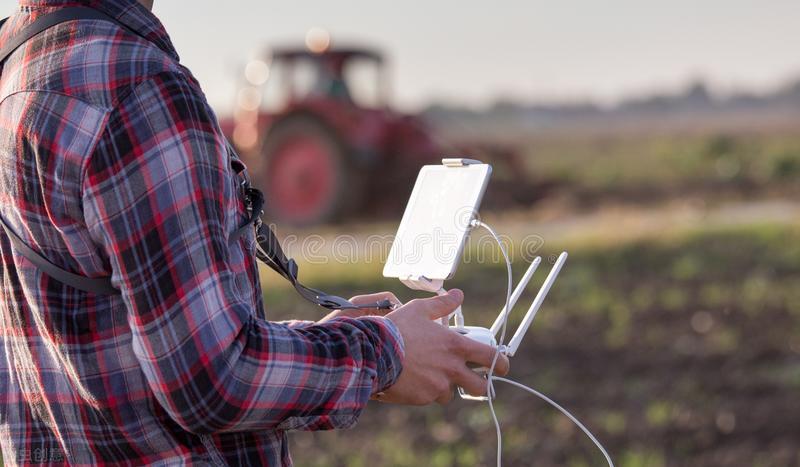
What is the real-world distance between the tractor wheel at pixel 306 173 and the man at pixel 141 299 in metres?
10.4

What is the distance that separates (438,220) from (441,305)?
0.22m

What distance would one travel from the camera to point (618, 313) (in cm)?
603

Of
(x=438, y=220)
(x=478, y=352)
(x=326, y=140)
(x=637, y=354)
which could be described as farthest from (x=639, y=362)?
(x=326, y=140)

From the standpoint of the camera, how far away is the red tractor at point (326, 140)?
38.4ft

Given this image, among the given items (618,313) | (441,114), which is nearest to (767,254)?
(618,313)

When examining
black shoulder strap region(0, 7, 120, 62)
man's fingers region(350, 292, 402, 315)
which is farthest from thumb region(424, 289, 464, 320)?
black shoulder strap region(0, 7, 120, 62)

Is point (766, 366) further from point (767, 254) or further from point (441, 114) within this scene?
point (441, 114)

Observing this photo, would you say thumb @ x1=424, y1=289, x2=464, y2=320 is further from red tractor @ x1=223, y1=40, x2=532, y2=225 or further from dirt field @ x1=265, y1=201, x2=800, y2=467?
red tractor @ x1=223, y1=40, x2=532, y2=225

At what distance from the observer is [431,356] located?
1431mm

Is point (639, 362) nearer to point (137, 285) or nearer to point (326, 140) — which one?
point (137, 285)

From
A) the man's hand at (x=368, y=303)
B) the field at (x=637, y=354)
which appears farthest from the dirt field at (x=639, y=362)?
the man's hand at (x=368, y=303)

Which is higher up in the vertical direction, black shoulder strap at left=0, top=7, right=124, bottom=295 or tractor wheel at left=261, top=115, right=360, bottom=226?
black shoulder strap at left=0, top=7, right=124, bottom=295

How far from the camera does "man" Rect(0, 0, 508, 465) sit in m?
1.24

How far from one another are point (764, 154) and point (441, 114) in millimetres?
31209
